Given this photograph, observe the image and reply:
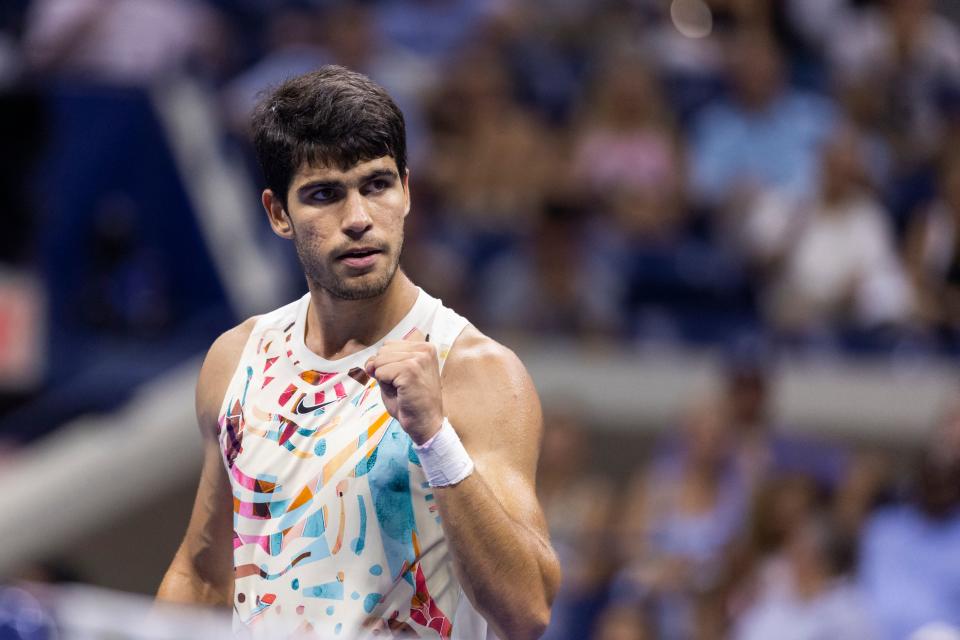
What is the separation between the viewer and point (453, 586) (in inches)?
116

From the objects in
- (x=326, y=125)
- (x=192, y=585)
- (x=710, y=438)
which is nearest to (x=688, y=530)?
(x=710, y=438)

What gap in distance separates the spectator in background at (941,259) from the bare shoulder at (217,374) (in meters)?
4.39

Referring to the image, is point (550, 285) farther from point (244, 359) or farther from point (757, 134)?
point (244, 359)

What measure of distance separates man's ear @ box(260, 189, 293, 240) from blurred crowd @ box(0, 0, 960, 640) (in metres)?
3.06

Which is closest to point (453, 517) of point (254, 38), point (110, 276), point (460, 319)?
point (460, 319)

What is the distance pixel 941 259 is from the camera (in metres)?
6.95

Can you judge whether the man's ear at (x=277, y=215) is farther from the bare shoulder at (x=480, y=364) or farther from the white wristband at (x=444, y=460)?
the white wristband at (x=444, y=460)

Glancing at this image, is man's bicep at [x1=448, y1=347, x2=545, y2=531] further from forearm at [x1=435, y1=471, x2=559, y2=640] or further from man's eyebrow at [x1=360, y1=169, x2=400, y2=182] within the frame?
man's eyebrow at [x1=360, y1=169, x2=400, y2=182]

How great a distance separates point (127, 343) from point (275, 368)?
492cm

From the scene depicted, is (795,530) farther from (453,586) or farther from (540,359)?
(453,586)

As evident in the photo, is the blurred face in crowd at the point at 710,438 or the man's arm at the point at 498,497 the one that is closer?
the man's arm at the point at 498,497

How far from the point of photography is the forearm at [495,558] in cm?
268

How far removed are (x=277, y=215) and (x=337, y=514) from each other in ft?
2.08

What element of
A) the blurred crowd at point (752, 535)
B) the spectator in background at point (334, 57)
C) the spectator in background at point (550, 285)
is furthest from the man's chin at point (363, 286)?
the spectator in background at point (334, 57)
